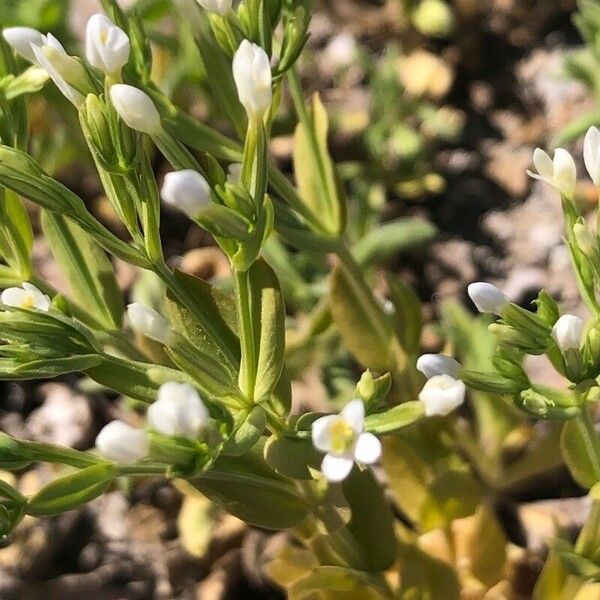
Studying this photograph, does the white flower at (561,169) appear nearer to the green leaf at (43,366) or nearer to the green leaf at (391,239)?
the green leaf at (43,366)

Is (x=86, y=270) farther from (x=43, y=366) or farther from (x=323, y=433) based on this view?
(x=323, y=433)

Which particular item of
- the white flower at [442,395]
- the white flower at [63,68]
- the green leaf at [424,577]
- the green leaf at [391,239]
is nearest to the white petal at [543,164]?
the white flower at [442,395]

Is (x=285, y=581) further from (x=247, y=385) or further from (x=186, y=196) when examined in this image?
(x=186, y=196)

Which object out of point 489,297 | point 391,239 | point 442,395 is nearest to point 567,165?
point 489,297

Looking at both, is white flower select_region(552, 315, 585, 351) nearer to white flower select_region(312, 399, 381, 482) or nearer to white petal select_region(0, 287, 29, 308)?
white flower select_region(312, 399, 381, 482)

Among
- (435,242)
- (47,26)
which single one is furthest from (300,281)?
(47,26)

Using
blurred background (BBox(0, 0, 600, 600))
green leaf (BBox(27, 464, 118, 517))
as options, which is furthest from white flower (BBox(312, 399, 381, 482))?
blurred background (BBox(0, 0, 600, 600))
